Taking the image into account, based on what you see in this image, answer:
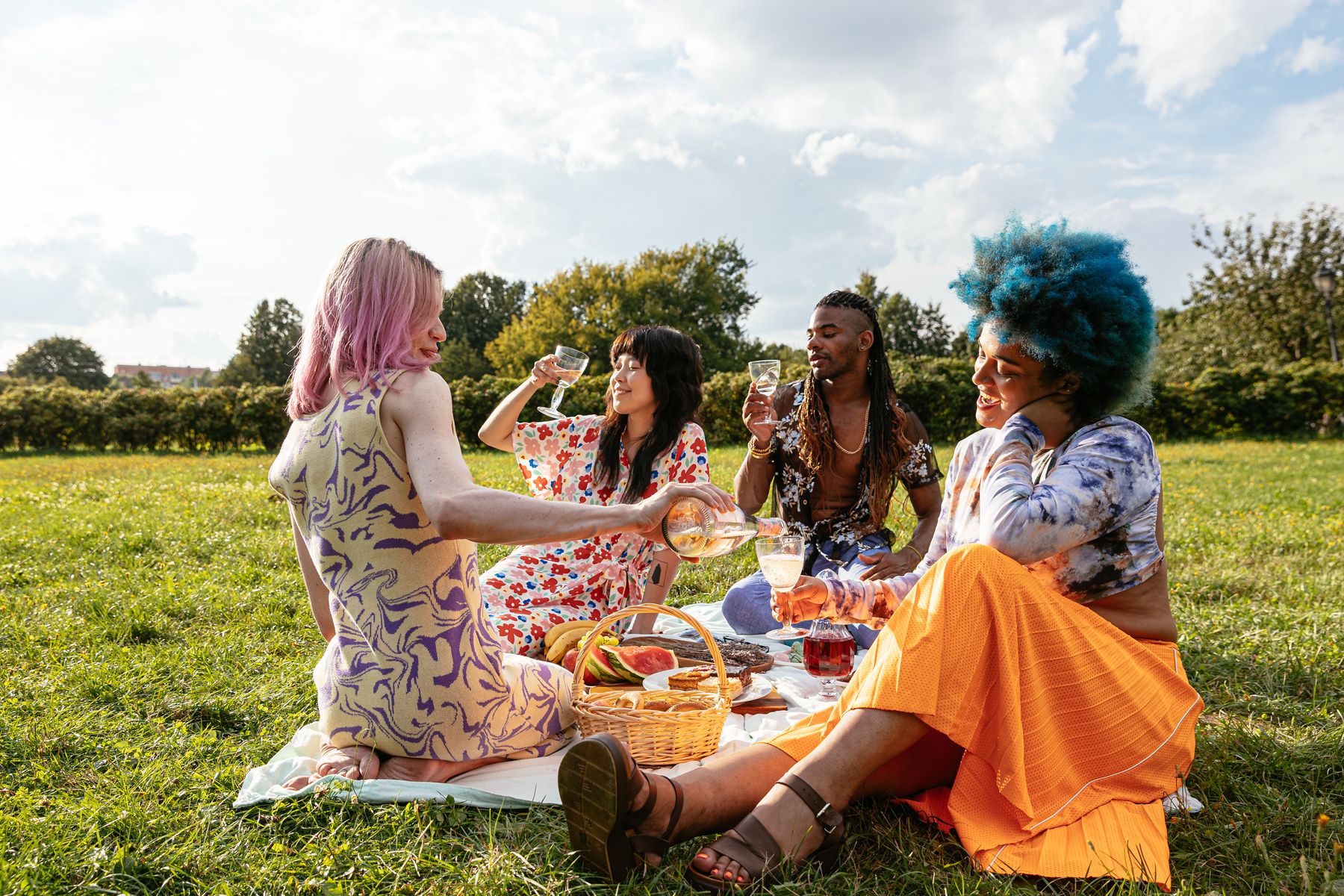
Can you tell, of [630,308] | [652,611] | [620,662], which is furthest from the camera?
[630,308]

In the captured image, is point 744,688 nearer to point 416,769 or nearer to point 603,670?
point 603,670

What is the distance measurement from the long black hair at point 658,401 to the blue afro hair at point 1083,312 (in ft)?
6.78

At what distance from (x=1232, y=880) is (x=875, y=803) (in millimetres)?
990

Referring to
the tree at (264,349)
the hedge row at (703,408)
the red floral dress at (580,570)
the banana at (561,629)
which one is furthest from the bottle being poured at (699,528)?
the tree at (264,349)

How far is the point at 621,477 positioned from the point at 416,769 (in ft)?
6.92

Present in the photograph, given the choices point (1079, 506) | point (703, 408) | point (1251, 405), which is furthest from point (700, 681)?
point (1251, 405)

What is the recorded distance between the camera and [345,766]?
2.75 metres

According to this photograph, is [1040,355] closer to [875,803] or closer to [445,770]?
[875,803]

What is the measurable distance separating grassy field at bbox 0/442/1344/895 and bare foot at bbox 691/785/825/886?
0.11 meters

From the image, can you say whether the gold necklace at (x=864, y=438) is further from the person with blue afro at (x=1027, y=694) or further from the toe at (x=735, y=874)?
the toe at (x=735, y=874)

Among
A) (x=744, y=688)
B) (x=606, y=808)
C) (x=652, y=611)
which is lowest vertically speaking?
(x=744, y=688)

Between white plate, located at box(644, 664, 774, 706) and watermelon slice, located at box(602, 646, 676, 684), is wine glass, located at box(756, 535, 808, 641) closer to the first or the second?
white plate, located at box(644, 664, 774, 706)

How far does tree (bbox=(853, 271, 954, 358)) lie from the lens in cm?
5638

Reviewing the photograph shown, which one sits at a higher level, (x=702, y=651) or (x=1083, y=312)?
(x=1083, y=312)
